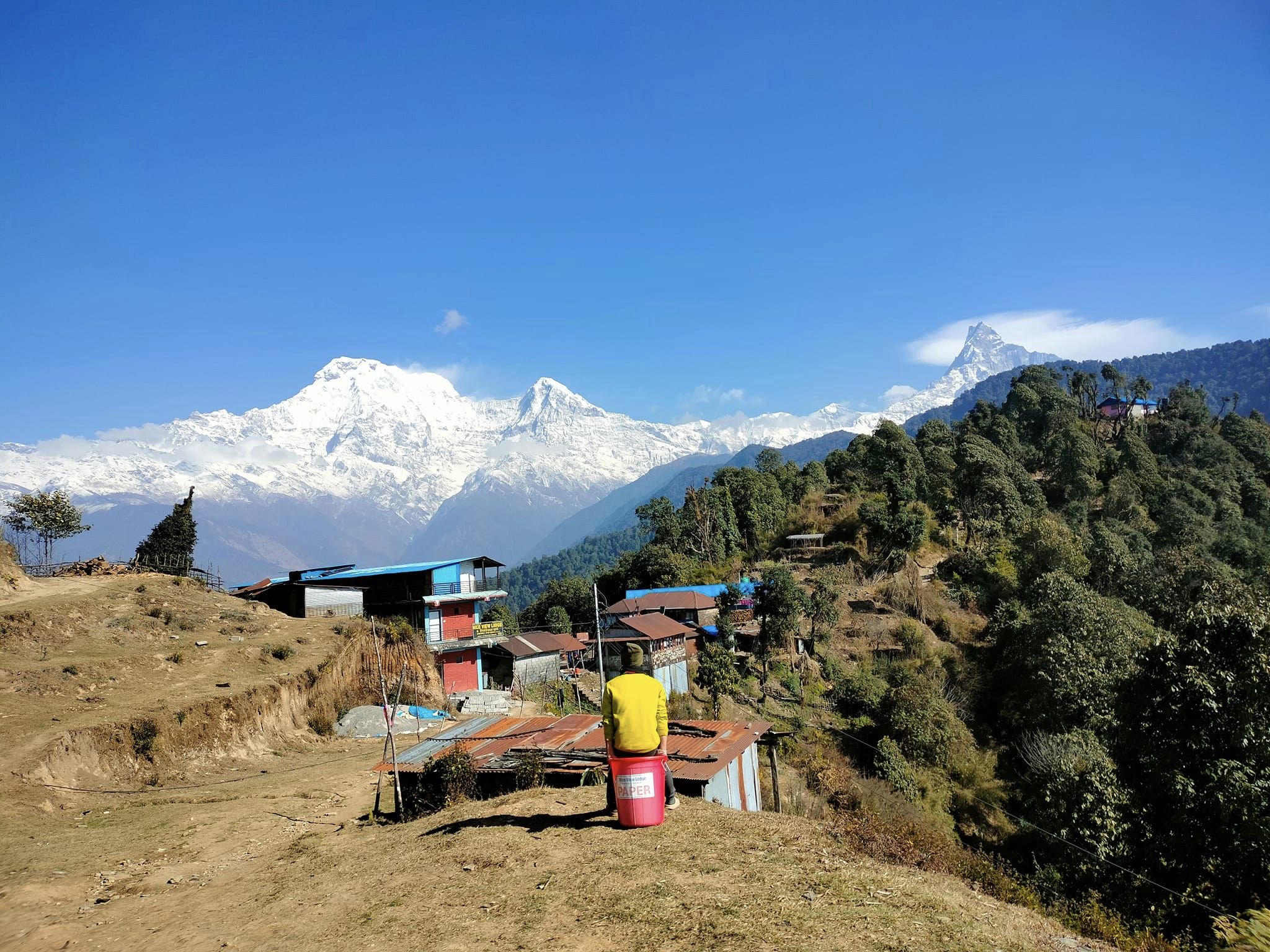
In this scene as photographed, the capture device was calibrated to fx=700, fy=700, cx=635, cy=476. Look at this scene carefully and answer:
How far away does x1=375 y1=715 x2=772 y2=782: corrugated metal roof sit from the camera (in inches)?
424

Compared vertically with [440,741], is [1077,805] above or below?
below

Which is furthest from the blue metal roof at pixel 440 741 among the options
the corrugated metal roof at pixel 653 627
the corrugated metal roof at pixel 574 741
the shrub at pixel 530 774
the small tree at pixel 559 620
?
the small tree at pixel 559 620

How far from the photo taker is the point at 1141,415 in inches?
3243

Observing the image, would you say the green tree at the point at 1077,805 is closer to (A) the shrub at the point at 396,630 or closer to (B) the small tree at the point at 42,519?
(A) the shrub at the point at 396,630

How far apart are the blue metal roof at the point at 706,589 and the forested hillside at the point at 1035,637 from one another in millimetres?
3565

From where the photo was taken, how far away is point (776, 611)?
1462 inches

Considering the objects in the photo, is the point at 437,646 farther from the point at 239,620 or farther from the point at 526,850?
the point at 526,850

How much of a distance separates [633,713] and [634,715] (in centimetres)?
2

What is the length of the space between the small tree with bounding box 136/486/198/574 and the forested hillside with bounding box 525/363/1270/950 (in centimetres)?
2987

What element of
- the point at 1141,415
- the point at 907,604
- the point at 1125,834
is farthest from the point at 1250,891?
the point at 1141,415

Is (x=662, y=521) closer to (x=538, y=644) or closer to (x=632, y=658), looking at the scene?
(x=538, y=644)

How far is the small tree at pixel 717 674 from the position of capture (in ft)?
113

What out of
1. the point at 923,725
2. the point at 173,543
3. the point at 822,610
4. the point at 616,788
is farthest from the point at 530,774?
the point at 173,543

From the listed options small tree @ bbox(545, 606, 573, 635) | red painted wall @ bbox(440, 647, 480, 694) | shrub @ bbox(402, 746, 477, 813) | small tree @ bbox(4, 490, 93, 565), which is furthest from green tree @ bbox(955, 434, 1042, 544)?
small tree @ bbox(4, 490, 93, 565)
